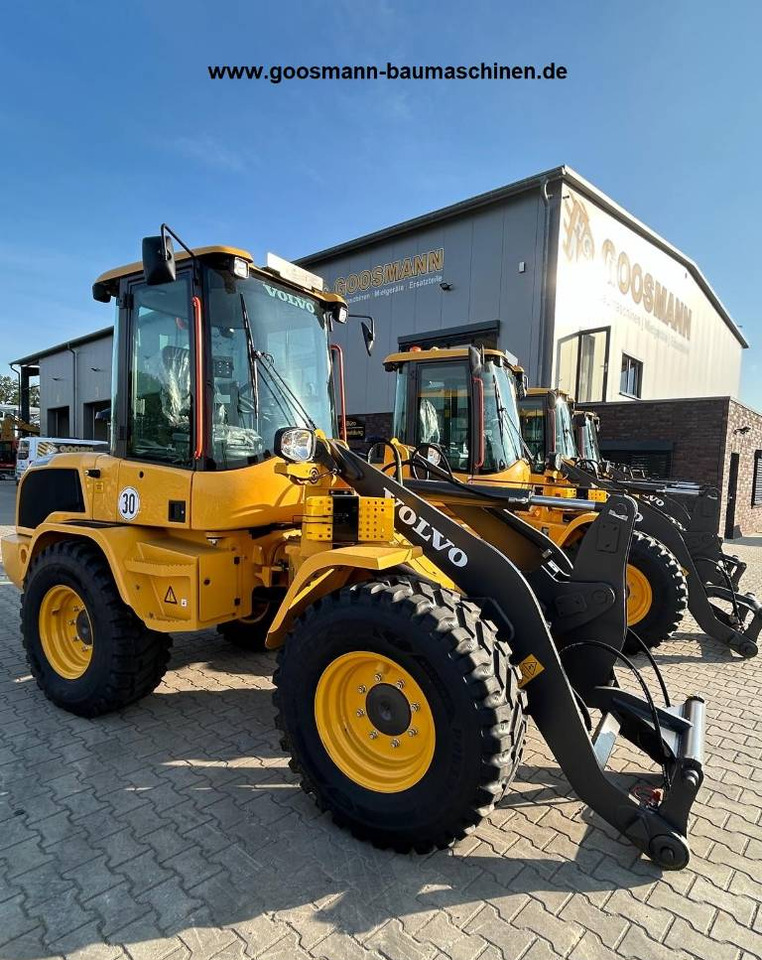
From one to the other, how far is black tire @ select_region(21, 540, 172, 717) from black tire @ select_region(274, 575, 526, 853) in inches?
50.2

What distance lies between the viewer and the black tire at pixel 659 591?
518 cm

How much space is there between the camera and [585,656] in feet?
9.84

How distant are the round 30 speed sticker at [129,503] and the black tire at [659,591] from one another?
13.9 ft

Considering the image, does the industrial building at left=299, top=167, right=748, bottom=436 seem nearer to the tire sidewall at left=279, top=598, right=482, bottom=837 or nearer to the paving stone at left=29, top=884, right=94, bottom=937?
the tire sidewall at left=279, top=598, right=482, bottom=837

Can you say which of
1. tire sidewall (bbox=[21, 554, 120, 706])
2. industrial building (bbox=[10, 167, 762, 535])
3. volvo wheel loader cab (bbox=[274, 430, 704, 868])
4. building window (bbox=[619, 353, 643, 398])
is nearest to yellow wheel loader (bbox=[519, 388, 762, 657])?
volvo wheel loader cab (bbox=[274, 430, 704, 868])

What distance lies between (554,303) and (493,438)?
29.6 ft

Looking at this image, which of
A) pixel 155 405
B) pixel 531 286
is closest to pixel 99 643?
pixel 155 405

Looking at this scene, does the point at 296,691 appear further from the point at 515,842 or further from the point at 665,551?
the point at 665,551

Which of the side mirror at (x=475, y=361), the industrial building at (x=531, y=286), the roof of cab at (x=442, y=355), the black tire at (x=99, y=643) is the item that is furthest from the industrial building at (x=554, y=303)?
the black tire at (x=99, y=643)

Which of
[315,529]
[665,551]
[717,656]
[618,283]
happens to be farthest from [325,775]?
[618,283]

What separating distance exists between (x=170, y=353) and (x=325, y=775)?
2.51 metres

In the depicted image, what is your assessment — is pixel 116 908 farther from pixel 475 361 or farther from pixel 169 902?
pixel 475 361

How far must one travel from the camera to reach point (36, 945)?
2010mm

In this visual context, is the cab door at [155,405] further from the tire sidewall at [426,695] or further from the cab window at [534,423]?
the cab window at [534,423]
